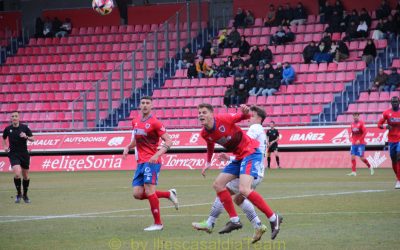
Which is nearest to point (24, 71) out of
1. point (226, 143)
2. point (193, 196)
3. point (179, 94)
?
point (179, 94)

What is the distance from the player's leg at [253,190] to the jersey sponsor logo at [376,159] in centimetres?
Answer: 2302

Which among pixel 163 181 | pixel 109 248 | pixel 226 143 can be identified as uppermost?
pixel 226 143

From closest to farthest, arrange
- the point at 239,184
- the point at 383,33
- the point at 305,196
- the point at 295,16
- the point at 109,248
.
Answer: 1. the point at 109,248
2. the point at 239,184
3. the point at 305,196
4. the point at 383,33
5. the point at 295,16

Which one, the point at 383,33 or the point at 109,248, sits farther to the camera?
the point at 383,33

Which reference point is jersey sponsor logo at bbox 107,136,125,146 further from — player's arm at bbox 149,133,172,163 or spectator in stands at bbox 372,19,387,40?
player's arm at bbox 149,133,172,163

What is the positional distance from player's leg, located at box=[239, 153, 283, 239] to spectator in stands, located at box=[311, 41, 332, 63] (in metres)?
28.6

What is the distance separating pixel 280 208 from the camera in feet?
58.7

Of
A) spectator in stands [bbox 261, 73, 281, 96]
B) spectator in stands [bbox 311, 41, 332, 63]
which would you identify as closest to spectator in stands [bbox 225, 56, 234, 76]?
spectator in stands [bbox 261, 73, 281, 96]

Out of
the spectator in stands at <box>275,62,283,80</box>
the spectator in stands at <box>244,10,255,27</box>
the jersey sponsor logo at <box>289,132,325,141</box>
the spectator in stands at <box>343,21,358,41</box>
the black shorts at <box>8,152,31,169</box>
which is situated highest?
the spectator in stands at <box>244,10,255,27</box>

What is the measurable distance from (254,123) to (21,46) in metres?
39.1

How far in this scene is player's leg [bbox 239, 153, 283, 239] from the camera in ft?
41.8

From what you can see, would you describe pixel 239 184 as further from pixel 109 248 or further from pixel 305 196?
pixel 305 196

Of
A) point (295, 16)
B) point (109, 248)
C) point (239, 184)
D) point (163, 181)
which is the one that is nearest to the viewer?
point (109, 248)

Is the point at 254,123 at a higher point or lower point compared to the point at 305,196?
higher
